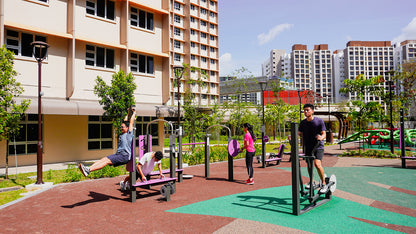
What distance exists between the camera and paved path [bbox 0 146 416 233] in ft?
16.6

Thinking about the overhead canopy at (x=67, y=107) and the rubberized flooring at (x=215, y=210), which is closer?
the rubberized flooring at (x=215, y=210)

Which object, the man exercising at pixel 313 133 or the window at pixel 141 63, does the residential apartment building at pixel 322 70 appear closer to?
the window at pixel 141 63

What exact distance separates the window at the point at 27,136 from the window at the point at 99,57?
457cm

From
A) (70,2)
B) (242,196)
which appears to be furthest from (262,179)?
(70,2)

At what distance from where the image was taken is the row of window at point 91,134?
49.4ft

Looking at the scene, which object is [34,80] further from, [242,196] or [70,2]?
[242,196]

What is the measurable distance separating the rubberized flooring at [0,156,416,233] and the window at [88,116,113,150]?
352 inches

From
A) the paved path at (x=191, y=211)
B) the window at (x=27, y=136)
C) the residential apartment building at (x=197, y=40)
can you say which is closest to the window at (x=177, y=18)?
the residential apartment building at (x=197, y=40)

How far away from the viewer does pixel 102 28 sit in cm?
1770

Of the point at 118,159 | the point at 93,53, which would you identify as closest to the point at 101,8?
the point at 93,53

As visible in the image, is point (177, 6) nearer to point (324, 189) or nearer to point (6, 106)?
point (6, 106)

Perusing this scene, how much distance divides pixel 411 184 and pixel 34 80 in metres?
17.1

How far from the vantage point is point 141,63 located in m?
19.7

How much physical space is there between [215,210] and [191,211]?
0.52 metres
